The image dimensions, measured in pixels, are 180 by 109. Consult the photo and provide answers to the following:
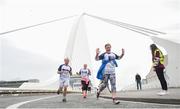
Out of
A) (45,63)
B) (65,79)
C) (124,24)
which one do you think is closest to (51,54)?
(45,63)

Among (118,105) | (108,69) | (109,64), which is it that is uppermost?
(109,64)

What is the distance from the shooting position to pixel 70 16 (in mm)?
48781

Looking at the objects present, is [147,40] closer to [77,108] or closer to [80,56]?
[80,56]

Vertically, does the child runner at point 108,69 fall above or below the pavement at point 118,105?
above

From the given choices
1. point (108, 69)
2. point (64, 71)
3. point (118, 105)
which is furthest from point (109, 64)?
point (64, 71)

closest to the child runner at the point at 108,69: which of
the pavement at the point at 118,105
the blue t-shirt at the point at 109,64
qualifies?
the blue t-shirt at the point at 109,64

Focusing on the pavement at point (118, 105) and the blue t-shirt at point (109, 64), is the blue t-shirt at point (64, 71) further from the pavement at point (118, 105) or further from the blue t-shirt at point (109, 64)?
the blue t-shirt at point (109, 64)

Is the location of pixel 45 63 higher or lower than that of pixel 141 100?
higher

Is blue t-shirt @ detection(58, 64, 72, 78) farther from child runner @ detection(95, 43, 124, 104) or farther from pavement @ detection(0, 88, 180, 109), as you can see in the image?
child runner @ detection(95, 43, 124, 104)

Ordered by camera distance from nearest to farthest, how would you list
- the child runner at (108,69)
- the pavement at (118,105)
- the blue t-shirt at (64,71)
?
the pavement at (118,105)
the child runner at (108,69)
the blue t-shirt at (64,71)

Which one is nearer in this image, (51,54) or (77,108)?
(77,108)

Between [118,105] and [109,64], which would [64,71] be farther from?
[118,105]

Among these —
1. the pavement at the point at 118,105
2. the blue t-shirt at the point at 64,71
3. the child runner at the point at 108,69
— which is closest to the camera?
the pavement at the point at 118,105

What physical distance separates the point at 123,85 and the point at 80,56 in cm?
818
